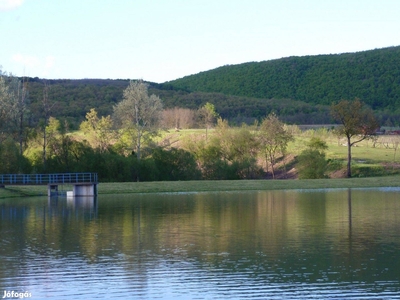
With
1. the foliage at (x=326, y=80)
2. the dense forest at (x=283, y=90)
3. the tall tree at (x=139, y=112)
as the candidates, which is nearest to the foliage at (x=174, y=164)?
the tall tree at (x=139, y=112)

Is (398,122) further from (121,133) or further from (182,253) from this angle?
(182,253)

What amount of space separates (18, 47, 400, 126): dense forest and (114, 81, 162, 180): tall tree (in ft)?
105

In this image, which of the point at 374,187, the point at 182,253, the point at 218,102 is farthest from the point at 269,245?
the point at 218,102

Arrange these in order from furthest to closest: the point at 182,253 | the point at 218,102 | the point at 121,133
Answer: the point at 218,102 → the point at 121,133 → the point at 182,253

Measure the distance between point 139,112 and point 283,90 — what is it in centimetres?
10997

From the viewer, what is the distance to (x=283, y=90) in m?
178

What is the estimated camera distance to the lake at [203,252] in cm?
1642

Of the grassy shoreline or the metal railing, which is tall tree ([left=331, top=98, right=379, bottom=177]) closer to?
the grassy shoreline

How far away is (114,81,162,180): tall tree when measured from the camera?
7100cm

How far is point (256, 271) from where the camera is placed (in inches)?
725

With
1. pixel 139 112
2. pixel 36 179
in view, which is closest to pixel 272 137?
pixel 139 112

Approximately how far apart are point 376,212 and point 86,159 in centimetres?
3536

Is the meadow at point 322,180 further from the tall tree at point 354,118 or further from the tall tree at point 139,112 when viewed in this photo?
the tall tree at point 139,112

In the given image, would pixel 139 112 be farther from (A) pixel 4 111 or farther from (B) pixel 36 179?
(B) pixel 36 179
